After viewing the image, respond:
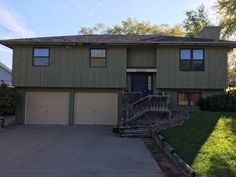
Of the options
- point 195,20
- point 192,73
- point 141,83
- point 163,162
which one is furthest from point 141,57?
Result: point 195,20

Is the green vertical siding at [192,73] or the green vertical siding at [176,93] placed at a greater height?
the green vertical siding at [192,73]

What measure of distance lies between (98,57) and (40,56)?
12.5ft

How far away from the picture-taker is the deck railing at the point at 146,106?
1705 centimetres

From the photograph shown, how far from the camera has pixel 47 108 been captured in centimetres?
2025

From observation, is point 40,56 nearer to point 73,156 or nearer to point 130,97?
point 130,97

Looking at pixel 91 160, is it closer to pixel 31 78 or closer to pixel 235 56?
pixel 31 78

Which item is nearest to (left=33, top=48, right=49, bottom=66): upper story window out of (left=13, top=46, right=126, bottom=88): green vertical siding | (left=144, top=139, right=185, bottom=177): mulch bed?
(left=13, top=46, right=126, bottom=88): green vertical siding

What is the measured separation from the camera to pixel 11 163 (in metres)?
9.48

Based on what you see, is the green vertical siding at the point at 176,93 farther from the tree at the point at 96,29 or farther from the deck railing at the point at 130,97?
the tree at the point at 96,29

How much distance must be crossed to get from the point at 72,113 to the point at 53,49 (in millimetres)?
4373

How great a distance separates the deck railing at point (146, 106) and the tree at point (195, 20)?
24028 millimetres

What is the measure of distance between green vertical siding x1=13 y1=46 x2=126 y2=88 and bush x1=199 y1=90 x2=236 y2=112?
17.7 feet

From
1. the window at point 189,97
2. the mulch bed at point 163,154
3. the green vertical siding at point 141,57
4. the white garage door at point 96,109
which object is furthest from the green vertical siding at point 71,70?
the mulch bed at point 163,154

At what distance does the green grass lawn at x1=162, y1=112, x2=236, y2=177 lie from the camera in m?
8.45
